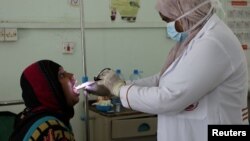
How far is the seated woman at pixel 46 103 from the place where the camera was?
5.20ft

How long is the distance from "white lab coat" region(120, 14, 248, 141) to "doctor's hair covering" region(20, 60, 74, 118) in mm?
330

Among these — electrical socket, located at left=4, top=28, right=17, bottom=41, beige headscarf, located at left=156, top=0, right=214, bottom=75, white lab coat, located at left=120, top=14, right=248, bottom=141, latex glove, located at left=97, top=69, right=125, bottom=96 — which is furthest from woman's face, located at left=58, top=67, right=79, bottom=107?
electrical socket, located at left=4, top=28, right=17, bottom=41

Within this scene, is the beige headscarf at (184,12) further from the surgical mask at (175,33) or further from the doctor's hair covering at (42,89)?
the doctor's hair covering at (42,89)

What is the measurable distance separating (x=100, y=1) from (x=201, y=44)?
1679 millimetres

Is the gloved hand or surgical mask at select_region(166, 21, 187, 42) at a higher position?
surgical mask at select_region(166, 21, 187, 42)

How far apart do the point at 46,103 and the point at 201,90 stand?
0.71m

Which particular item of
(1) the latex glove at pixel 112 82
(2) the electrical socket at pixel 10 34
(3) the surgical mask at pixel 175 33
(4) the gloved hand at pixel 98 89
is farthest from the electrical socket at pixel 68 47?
(3) the surgical mask at pixel 175 33

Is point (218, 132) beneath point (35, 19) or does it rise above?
beneath

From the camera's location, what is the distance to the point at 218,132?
1544mm

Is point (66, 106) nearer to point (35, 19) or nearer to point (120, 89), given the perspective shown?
point (120, 89)

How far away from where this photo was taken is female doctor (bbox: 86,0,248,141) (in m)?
1.48

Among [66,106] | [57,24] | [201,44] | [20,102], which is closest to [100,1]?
[57,24]

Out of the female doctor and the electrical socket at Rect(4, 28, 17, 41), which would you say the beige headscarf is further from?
the electrical socket at Rect(4, 28, 17, 41)

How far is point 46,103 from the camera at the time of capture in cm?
174
